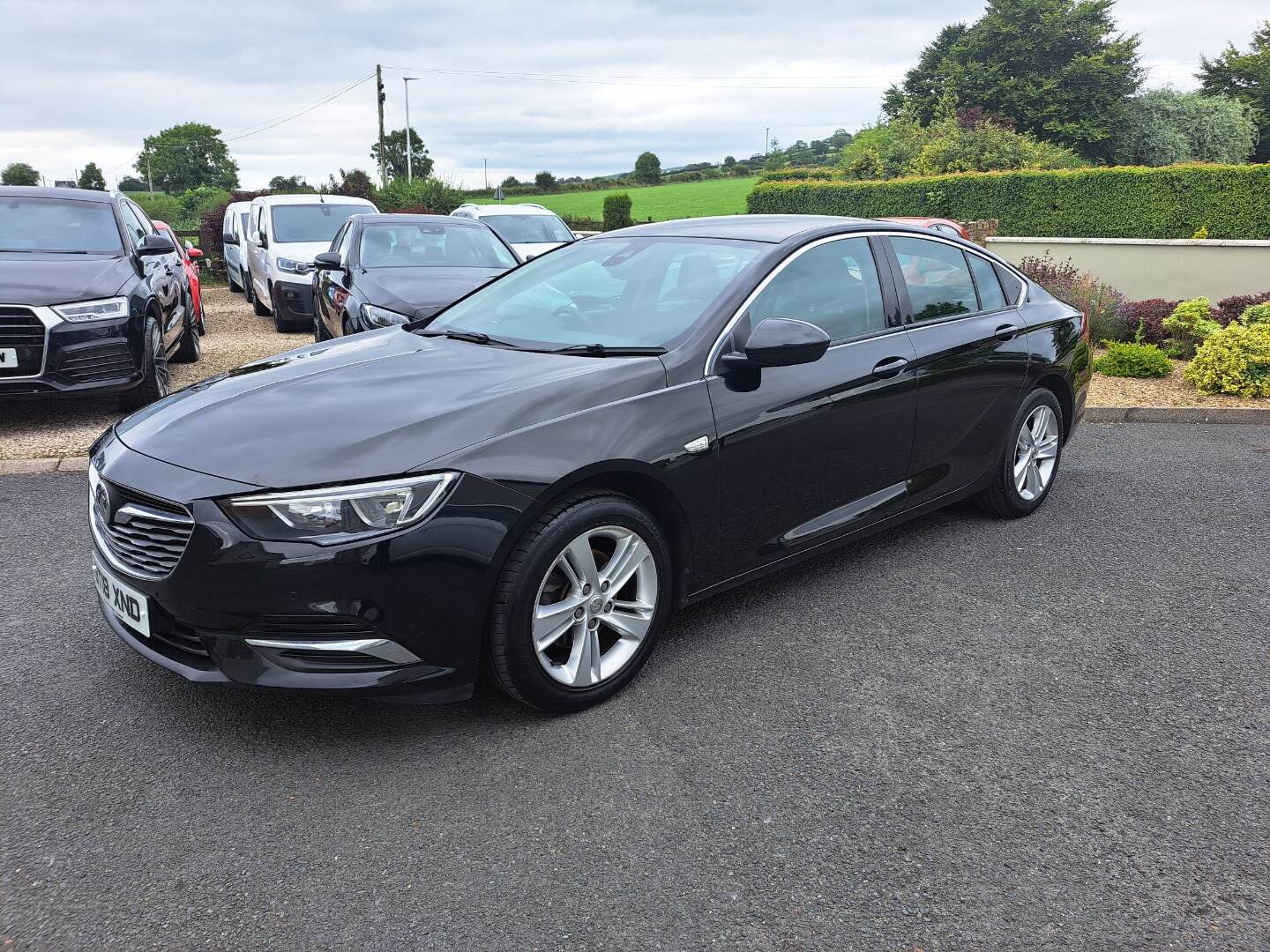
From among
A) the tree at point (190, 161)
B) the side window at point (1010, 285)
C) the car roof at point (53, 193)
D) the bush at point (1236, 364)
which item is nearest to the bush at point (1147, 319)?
the bush at point (1236, 364)

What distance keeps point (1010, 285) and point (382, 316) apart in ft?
15.4

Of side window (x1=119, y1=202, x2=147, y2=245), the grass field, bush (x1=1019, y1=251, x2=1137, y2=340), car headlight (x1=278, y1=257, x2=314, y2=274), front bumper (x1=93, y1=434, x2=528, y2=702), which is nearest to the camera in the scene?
front bumper (x1=93, y1=434, x2=528, y2=702)

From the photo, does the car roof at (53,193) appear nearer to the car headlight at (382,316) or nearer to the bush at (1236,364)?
the car headlight at (382,316)

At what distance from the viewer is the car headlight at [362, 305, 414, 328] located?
25.2 ft

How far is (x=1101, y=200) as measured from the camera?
26875 mm

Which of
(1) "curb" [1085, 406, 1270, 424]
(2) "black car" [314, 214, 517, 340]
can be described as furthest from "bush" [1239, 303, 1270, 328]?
(2) "black car" [314, 214, 517, 340]

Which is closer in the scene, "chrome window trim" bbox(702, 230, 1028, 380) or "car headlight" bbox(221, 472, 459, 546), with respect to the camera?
"car headlight" bbox(221, 472, 459, 546)

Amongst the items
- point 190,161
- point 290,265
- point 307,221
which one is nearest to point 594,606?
point 290,265

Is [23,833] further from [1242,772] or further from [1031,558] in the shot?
[1031,558]

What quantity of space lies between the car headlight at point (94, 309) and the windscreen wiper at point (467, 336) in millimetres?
3869

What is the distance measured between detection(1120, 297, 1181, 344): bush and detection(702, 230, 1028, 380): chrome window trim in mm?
6632

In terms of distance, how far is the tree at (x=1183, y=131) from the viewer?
4847cm

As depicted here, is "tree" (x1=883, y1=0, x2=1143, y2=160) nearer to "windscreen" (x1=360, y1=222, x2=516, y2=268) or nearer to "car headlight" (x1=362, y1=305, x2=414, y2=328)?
"windscreen" (x1=360, y1=222, x2=516, y2=268)

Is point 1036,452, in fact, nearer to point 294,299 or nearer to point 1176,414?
point 1176,414
